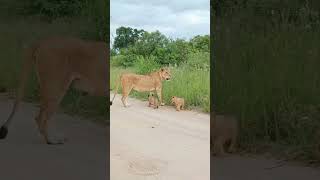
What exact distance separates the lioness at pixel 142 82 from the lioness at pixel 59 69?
2.00 meters

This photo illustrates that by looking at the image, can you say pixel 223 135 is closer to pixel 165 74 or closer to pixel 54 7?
pixel 165 74

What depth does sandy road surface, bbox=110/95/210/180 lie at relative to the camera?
3.06 metres

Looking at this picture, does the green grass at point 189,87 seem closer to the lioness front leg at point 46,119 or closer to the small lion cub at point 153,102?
the small lion cub at point 153,102

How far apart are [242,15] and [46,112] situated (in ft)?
9.44

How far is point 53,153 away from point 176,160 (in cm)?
88

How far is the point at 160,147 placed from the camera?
363 cm

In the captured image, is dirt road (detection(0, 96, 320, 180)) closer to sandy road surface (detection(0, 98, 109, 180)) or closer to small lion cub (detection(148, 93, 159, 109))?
sandy road surface (detection(0, 98, 109, 180))

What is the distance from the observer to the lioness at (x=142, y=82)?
599 centimetres

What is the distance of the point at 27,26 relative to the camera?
8.09 metres

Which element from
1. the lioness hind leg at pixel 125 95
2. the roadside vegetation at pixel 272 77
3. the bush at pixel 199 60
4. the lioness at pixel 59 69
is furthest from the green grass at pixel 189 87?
the lioness at pixel 59 69

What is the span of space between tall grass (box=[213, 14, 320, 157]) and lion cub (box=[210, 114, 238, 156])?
12 cm

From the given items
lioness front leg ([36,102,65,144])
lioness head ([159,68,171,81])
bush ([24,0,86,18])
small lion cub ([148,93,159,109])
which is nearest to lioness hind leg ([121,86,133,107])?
small lion cub ([148,93,159,109])

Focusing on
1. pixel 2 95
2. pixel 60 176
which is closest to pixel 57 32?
pixel 2 95

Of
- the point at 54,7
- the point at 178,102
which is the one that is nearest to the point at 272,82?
the point at 178,102
